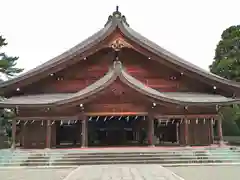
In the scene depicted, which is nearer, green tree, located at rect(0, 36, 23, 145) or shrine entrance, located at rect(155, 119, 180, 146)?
shrine entrance, located at rect(155, 119, 180, 146)

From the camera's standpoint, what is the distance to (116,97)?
15219 millimetres

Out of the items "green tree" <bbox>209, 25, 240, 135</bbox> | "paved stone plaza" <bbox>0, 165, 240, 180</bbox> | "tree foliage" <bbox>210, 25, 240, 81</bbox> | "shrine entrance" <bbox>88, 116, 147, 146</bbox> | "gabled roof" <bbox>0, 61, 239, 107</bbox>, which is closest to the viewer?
"paved stone plaza" <bbox>0, 165, 240, 180</bbox>

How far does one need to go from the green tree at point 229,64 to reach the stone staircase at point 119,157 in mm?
13947

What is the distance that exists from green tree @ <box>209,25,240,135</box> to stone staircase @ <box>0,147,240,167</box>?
13947 millimetres

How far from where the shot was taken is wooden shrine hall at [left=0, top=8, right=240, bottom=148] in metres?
14.9

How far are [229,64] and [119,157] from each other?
19.2 metres

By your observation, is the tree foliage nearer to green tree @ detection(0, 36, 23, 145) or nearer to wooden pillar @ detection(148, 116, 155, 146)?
wooden pillar @ detection(148, 116, 155, 146)

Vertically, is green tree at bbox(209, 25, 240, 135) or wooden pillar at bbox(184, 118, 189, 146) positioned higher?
green tree at bbox(209, 25, 240, 135)

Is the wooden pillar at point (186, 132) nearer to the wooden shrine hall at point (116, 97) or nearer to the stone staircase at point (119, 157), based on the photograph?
the wooden shrine hall at point (116, 97)

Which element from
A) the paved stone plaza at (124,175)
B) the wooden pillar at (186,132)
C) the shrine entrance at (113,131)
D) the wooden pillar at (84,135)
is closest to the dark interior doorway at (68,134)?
the shrine entrance at (113,131)

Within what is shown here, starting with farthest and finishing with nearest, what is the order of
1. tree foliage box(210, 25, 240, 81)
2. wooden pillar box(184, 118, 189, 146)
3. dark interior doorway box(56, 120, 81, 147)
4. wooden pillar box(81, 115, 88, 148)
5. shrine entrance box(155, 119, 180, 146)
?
tree foliage box(210, 25, 240, 81), shrine entrance box(155, 119, 180, 146), dark interior doorway box(56, 120, 81, 147), wooden pillar box(184, 118, 189, 146), wooden pillar box(81, 115, 88, 148)

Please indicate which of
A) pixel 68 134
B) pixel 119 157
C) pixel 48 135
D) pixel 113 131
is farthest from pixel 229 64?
pixel 48 135

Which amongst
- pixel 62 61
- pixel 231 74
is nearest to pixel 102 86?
pixel 62 61

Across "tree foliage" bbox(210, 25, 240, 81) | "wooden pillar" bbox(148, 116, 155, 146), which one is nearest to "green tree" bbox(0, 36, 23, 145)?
"wooden pillar" bbox(148, 116, 155, 146)
